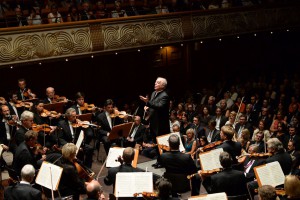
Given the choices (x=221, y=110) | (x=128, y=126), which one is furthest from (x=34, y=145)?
(x=221, y=110)

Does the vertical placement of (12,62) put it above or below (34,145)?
above

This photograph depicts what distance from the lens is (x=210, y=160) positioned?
20.6 ft

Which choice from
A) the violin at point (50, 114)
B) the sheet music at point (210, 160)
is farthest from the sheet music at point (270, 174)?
the violin at point (50, 114)

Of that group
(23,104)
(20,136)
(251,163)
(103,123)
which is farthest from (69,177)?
(23,104)

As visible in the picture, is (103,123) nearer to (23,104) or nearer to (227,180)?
(23,104)

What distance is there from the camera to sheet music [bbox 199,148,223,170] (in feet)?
20.5

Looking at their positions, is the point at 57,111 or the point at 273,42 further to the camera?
the point at 273,42

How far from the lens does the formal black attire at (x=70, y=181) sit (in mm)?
6043

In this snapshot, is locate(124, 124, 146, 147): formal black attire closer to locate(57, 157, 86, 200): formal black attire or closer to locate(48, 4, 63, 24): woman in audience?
locate(57, 157, 86, 200): formal black attire

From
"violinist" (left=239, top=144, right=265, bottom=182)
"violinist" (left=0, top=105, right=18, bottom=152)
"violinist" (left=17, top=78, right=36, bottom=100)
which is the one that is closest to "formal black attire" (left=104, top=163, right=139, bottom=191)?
"violinist" (left=239, top=144, right=265, bottom=182)

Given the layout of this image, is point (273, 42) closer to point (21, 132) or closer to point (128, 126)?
point (128, 126)

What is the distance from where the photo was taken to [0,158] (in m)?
7.19

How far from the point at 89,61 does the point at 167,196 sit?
8.99 m

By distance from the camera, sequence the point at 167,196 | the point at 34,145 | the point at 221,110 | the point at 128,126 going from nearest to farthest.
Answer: the point at 167,196, the point at 34,145, the point at 128,126, the point at 221,110
